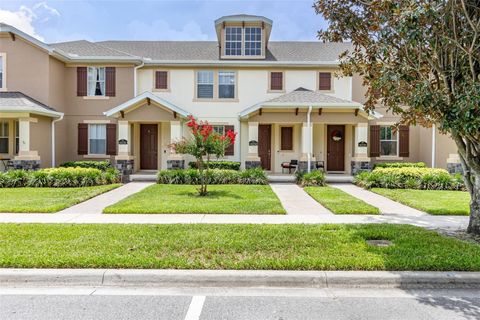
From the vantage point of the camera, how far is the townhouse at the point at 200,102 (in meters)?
17.6

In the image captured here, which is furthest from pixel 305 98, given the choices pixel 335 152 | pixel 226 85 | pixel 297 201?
pixel 297 201

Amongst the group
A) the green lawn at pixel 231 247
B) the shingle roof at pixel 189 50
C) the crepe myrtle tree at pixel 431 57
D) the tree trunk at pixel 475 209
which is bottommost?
the green lawn at pixel 231 247

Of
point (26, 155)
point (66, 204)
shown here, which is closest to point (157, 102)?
point (26, 155)

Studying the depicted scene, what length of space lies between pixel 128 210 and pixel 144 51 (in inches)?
581

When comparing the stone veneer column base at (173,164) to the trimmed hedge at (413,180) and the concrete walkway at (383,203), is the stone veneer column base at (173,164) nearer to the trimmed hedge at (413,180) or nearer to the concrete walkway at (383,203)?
the concrete walkway at (383,203)

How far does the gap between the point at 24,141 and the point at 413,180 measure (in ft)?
58.3

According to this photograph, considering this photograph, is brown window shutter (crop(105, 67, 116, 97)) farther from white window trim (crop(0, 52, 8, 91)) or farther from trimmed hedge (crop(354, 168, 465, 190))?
trimmed hedge (crop(354, 168, 465, 190))

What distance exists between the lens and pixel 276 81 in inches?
768

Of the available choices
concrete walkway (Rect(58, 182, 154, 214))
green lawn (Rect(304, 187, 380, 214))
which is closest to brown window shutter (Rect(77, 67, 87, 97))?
concrete walkway (Rect(58, 182, 154, 214))

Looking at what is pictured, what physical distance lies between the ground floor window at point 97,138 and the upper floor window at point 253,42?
9399mm

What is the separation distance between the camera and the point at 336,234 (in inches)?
270

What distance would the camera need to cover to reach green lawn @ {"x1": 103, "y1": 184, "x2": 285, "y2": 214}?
372 inches

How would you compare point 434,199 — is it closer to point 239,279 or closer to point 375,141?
point 375,141

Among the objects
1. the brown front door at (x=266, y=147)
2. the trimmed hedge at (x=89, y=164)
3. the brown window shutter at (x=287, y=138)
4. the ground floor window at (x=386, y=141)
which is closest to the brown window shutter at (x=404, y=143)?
the ground floor window at (x=386, y=141)
